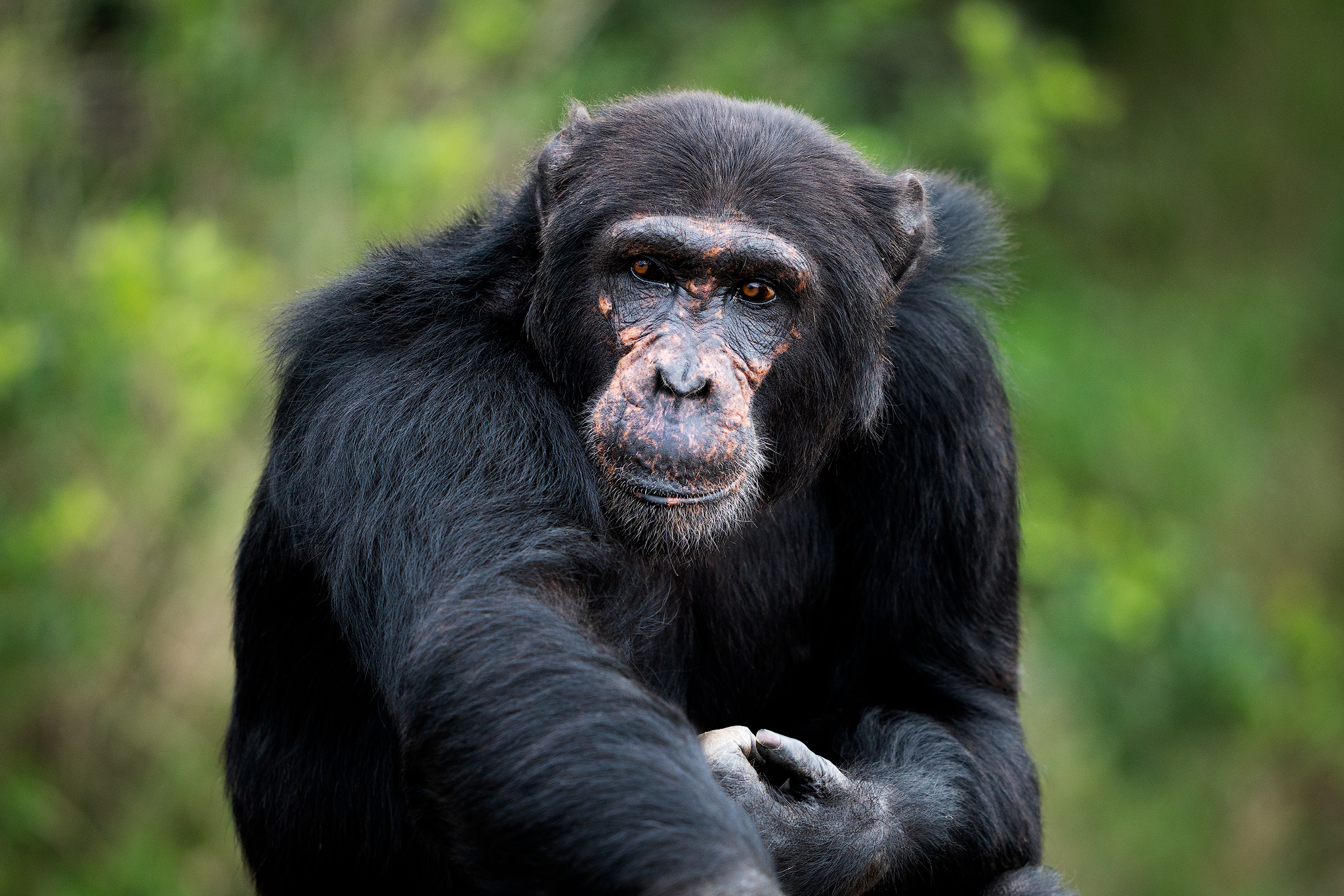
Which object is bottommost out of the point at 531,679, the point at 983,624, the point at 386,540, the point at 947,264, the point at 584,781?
the point at 584,781

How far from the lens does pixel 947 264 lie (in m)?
5.12

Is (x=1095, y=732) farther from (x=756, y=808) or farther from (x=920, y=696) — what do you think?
(x=756, y=808)

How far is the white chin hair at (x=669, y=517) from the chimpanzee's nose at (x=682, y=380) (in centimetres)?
30

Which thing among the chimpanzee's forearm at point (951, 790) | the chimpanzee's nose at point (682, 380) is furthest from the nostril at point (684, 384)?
the chimpanzee's forearm at point (951, 790)

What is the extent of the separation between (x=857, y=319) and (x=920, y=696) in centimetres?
132

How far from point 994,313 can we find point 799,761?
2804 mm

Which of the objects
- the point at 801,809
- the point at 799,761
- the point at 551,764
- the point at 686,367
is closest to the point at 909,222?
the point at 686,367

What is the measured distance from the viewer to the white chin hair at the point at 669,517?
404 cm

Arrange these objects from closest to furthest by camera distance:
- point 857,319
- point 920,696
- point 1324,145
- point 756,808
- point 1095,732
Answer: point 756,808 → point 857,319 → point 920,696 → point 1095,732 → point 1324,145

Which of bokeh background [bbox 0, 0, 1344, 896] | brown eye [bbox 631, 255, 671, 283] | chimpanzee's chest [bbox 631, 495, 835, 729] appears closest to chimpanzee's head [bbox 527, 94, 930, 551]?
brown eye [bbox 631, 255, 671, 283]

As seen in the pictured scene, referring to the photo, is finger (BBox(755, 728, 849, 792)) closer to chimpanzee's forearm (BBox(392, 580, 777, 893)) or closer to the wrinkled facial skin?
chimpanzee's forearm (BBox(392, 580, 777, 893))

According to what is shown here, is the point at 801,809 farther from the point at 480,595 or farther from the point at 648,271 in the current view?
the point at 648,271

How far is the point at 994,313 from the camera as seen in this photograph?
20.2 ft

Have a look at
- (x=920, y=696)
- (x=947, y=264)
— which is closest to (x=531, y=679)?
(x=920, y=696)
